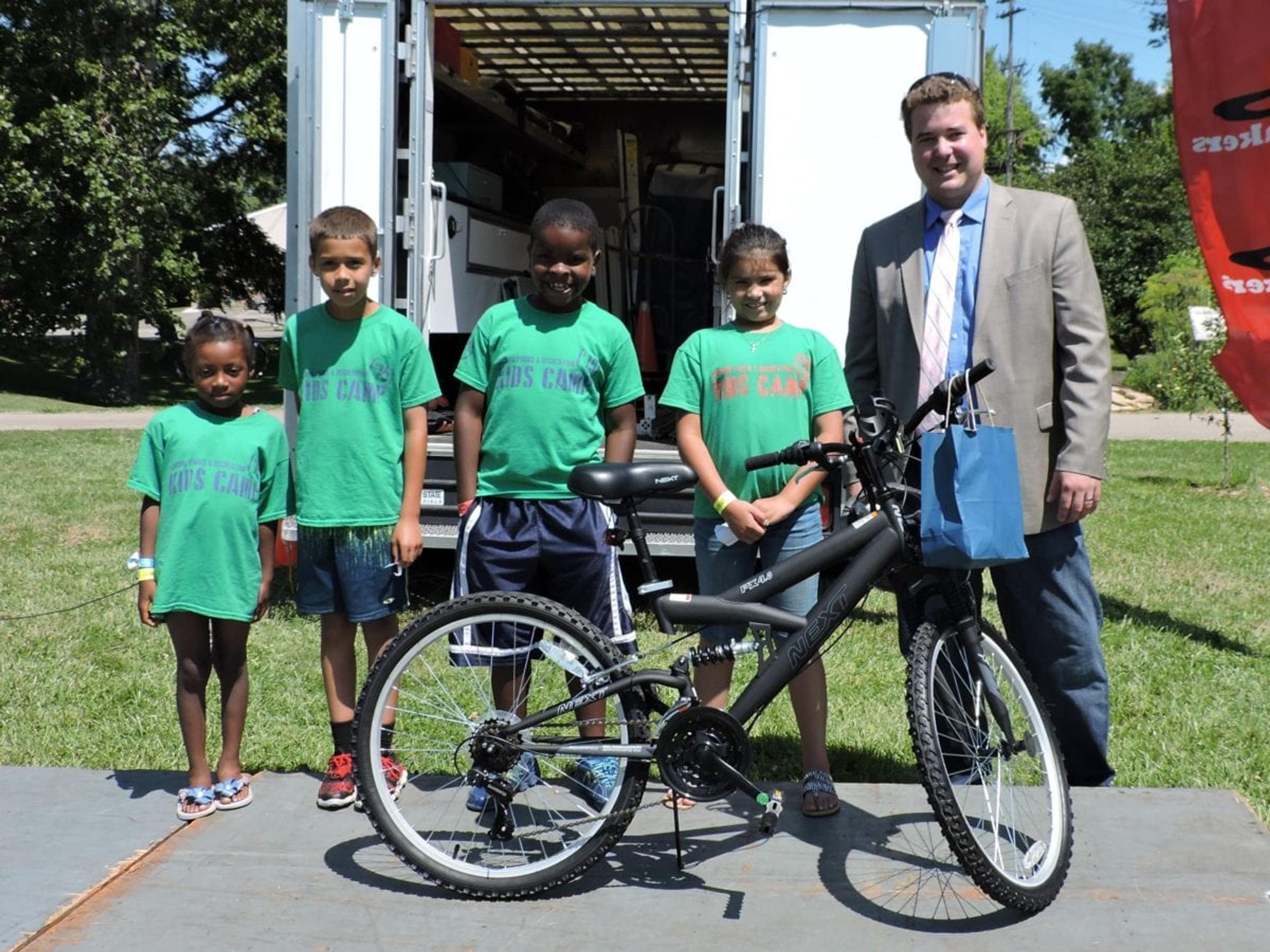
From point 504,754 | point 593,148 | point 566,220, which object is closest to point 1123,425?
point 593,148

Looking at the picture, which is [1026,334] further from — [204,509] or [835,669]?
[835,669]

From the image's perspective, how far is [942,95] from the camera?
365 cm

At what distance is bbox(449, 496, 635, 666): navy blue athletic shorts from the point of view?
12.5 feet

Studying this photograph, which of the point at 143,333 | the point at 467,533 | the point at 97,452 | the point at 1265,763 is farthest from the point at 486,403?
the point at 143,333

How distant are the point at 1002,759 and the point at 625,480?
3.67ft

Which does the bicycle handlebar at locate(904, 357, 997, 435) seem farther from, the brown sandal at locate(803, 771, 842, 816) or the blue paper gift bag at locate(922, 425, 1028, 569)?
the brown sandal at locate(803, 771, 842, 816)

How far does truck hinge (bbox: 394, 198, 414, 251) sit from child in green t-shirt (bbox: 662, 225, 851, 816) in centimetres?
274

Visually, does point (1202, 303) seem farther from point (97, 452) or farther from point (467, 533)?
point (467, 533)

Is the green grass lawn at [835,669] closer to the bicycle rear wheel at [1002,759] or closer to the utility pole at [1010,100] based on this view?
the bicycle rear wheel at [1002,759]

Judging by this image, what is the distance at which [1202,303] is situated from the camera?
15766 millimetres

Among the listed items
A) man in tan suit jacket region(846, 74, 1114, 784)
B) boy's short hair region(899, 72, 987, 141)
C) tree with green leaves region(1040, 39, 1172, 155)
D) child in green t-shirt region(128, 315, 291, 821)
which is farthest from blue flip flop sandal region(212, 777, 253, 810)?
tree with green leaves region(1040, 39, 1172, 155)

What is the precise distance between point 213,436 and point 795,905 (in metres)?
2.00

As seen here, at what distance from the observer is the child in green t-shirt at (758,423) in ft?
12.5

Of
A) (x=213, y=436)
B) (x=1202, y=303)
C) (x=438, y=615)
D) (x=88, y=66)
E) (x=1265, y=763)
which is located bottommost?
(x=1265, y=763)
